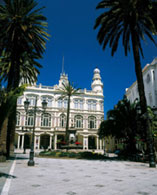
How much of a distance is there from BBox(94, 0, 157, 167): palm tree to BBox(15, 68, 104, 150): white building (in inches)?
1334

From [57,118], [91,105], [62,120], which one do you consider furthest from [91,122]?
[57,118]

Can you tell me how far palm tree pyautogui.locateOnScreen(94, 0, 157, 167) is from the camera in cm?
1700

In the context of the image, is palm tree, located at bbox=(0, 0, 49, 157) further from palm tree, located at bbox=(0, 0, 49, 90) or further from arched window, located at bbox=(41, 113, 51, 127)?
arched window, located at bbox=(41, 113, 51, 127)

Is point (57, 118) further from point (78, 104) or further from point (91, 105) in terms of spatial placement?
point (91, 105)

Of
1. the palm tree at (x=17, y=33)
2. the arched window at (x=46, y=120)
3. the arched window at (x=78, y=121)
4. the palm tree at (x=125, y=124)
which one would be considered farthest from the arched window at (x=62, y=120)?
the palm tree at (x=17, y=33)

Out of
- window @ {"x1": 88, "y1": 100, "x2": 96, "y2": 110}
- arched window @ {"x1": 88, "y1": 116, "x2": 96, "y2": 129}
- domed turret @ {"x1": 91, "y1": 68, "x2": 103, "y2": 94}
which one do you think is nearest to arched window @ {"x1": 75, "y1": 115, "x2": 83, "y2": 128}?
arched window @ {"x1": 88, "y1": 116, "x2": 96, "y2": 129}

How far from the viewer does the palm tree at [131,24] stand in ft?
55.8

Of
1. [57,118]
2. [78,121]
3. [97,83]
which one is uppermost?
[97,83]

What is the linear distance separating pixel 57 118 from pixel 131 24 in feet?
127

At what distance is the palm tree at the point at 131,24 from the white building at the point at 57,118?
33.9 metres

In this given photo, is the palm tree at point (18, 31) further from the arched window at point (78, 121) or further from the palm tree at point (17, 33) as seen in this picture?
the arched window at point (78, 121)

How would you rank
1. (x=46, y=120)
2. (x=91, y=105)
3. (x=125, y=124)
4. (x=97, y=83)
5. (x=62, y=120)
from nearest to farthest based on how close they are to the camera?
(x=125, y=124)
(x=46, y=120)
(x=62, y=120)
(x=91, y=105)
(x=97, y=83)

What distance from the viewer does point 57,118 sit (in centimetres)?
5253

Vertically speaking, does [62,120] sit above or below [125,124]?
above
